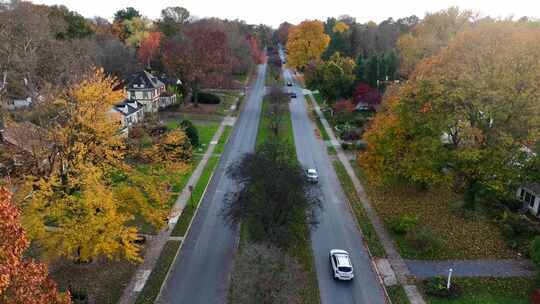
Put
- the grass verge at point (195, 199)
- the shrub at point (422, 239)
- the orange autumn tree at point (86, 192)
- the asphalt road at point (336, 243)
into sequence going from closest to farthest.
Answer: the orange autumn tree at point (86, 192)
the asphalt road at point (336, 243)
the shrub at point (422, 239)
the grass verge at point (195, 199)

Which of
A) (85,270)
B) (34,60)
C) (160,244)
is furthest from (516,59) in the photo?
(34,60)

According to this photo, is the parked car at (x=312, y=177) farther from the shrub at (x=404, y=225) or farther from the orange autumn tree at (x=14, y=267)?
Answer: the orange autumn tree at (x=14, y=267)

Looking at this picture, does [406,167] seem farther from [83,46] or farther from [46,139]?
[83,46]

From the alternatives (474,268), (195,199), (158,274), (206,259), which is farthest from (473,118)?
(158,274)

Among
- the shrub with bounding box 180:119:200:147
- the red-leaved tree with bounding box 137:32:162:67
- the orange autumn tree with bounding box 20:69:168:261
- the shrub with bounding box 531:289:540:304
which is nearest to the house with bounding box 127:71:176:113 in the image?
the red-leaved tree with bounding box 137:32:162:67

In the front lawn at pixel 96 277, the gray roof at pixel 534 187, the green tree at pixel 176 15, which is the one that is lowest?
the front lawn at pixel 96 277

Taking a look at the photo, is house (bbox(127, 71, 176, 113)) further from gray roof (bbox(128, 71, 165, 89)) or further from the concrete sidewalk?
the concrete sidewalk

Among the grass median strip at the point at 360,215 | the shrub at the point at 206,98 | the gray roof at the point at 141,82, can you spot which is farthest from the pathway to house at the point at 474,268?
the shrub at the point at 206,98

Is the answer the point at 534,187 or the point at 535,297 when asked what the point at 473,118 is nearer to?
the point at 534,187

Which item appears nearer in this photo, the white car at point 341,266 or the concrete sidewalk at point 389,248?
the concrete sidewalk at point 389,248
